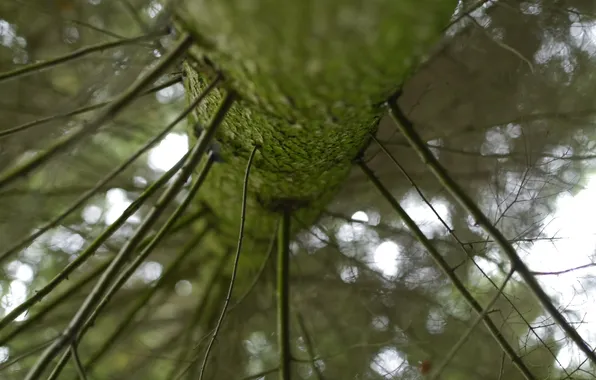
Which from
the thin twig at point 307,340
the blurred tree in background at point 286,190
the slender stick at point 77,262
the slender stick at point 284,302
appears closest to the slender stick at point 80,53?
the blurred tree in background at point 286,190

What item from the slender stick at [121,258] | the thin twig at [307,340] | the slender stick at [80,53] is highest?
the thin twig at [307,340]

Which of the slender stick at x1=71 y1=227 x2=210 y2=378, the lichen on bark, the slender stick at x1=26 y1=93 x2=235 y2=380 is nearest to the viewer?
the lichen on bark

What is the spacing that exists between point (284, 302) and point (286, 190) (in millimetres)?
152

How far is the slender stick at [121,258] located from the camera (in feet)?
1.34

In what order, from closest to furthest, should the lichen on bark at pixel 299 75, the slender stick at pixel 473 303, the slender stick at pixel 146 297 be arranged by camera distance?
the lichen on bark at pixel 299 75
the slender stick at pixel 473 303
the slender stick at pixel 146 297

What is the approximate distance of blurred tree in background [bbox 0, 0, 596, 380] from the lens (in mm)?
433

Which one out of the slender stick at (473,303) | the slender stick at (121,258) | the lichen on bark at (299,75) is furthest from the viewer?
the slender stick at (473,303)

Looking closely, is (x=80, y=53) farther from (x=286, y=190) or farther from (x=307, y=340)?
(x=307, y=340)

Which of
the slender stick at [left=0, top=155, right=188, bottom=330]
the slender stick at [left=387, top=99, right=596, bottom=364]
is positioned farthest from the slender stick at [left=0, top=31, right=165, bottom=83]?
the slender stick at [left=387, top=99, right=596, bottom=364]

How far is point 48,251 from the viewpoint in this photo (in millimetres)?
827

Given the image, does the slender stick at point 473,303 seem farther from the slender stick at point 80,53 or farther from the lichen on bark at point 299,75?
the slender stick at point 80,53

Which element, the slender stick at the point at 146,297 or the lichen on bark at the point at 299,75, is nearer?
the lichen on bark at the point at 299,75

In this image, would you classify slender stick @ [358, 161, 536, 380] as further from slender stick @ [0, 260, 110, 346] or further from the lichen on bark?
slender stick @ [0, 260, 110, 346]

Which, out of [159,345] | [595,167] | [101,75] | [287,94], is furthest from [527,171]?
[159,345]
